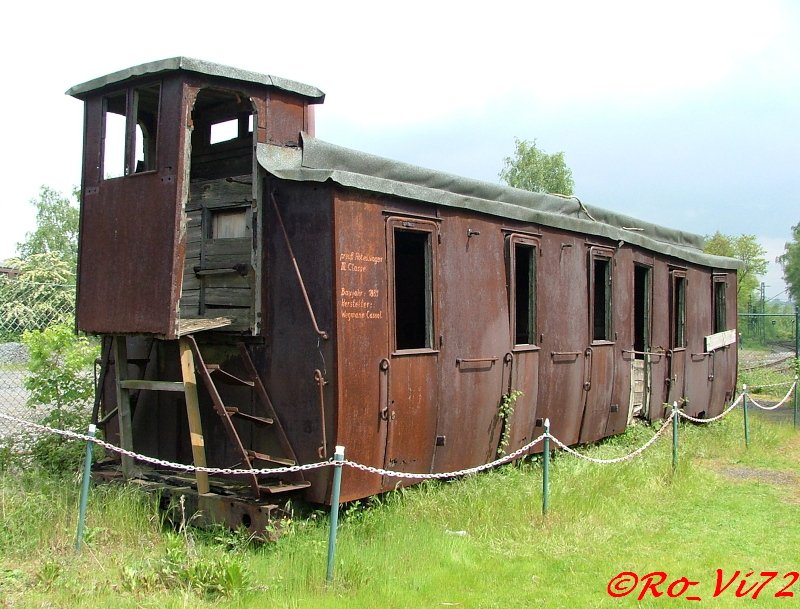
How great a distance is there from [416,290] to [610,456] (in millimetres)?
3235

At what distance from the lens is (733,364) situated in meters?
16.0

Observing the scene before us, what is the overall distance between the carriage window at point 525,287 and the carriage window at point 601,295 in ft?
3.74

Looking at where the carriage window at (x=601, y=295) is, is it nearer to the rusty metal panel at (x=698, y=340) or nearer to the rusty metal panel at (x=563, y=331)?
the rusty metal panel at (x=563, y=331)

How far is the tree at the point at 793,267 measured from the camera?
6531 cm

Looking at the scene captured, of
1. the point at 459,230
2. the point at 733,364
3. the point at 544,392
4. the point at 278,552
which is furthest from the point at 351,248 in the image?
the point at 733,364

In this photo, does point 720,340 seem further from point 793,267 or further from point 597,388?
point 793,267

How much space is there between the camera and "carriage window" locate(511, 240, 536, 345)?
9203 millimetres

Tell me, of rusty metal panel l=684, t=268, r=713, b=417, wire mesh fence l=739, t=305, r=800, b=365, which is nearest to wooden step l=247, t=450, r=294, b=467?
rusty metal panel l=684, t=268, r=713, b=417

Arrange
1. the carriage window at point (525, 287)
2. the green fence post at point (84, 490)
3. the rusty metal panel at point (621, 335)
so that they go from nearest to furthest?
the green fence post at point (84, 490)
the carriage window at point (525, 287)
the rusty metal panel at point (621, 335)

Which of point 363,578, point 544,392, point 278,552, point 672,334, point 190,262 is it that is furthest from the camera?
point 672,334

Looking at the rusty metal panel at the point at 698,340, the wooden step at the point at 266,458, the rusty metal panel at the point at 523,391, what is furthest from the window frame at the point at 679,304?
the wooden step at the point at 266,458

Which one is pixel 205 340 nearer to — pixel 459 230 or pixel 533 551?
pixel 459 230

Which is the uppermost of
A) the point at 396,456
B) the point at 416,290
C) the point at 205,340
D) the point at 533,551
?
the point at 416,290

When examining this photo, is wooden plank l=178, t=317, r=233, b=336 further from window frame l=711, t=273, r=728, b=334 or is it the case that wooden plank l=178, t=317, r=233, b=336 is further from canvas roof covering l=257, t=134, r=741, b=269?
window frame l=711, t=273, r=728, b=334
